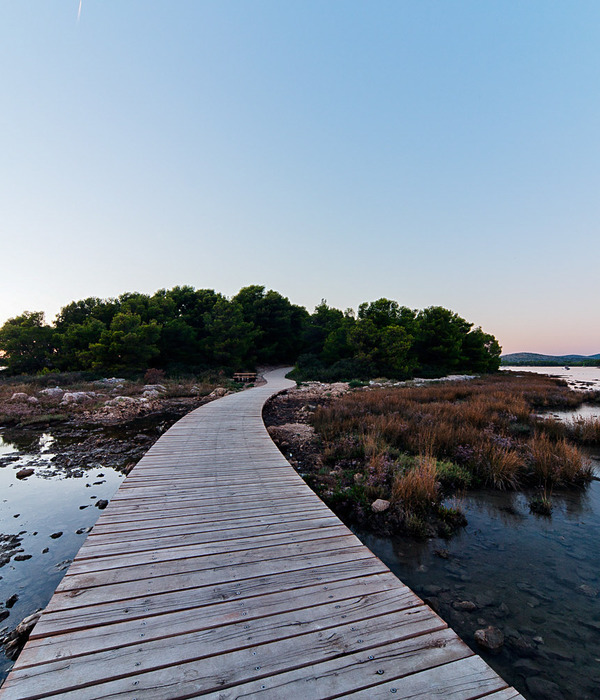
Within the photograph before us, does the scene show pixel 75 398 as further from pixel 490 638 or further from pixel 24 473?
pixel 490 638

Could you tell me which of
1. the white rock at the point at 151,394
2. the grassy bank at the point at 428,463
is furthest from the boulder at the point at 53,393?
the grassy bank at the point at 428,463

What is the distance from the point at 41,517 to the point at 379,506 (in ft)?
17.6

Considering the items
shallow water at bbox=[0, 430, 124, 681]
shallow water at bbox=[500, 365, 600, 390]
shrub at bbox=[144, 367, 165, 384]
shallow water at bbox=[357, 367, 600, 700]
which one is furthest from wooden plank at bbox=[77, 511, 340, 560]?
shallow water at bbox=[500, 365, 600, 390]

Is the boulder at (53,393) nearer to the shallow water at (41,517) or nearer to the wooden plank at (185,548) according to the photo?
the shallow water at (41,517)

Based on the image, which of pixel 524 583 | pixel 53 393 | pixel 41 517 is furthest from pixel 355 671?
pixel 53 393

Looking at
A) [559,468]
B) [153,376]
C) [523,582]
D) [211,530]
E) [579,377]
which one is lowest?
[579,377]

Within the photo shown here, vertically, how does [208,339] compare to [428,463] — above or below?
above

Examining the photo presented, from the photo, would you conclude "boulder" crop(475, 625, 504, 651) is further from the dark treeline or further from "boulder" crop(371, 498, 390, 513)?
the dark treeline

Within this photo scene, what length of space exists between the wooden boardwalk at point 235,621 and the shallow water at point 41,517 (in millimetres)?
910

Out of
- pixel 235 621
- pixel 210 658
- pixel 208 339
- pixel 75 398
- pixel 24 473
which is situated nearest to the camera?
pixel 210 658

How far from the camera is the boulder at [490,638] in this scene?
2.67 m

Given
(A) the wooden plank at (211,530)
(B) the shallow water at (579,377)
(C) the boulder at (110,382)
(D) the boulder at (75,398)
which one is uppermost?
(C) the boulder at (110,382)

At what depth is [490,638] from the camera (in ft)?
8.92

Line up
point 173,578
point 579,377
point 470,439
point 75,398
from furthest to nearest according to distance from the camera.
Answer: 1. point 579,377
2. point 75,398
3. point 470,439
4. point 173,578
